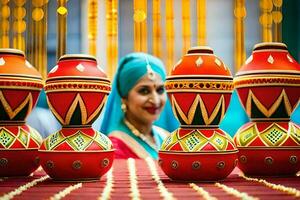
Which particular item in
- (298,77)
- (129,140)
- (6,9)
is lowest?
(129,140)

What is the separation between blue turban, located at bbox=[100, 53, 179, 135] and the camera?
2047 millimetres

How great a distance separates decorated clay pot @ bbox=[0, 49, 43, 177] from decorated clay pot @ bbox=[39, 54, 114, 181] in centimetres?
6

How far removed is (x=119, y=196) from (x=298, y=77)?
1.44 ft

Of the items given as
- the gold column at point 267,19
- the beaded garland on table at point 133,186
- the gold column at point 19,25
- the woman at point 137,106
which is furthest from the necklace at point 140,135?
the beaded garland on table at point 133,186

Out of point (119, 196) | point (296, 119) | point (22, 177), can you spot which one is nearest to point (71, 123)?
point (22, 177)

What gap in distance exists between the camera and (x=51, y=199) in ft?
2.10

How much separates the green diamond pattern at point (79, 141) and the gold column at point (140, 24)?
4.92 ft

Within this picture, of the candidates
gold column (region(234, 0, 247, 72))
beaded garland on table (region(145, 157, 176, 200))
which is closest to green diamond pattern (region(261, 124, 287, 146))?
beaded garland on table (region(145, 157, 176, 200))

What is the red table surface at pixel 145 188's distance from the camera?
687 mm

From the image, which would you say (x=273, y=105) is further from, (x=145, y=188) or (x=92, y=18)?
(x=92, y=18)

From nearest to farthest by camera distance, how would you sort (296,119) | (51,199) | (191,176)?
(51,199) < (191,176) < (296,119)

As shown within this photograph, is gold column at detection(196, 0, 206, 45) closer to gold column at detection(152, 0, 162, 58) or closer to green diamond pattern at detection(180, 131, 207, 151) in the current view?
gold column at detection(152, 0, 162, 58)

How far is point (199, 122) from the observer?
Result: 92 centimetres

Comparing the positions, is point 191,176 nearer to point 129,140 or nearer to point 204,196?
point 204,196
